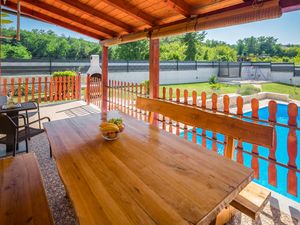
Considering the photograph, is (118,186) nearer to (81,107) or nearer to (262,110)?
(81,107)

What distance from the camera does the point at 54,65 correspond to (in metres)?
13.3

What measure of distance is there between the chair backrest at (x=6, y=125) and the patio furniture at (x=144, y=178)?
0.71 metres

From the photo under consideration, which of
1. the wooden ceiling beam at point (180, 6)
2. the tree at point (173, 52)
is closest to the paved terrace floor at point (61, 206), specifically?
the wooden ceiling beam at point (180, 6)

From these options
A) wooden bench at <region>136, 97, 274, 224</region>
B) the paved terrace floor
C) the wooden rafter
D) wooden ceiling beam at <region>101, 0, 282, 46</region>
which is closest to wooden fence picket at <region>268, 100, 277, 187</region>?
the paved terrace floor

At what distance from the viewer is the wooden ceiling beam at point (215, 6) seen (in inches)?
87.2

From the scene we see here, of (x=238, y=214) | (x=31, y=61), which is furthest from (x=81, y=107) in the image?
(x=31, y=61)

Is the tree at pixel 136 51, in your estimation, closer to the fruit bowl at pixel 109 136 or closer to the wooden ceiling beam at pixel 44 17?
the wooden ceiling beam at pixel 44 17

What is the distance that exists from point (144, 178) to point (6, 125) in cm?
191

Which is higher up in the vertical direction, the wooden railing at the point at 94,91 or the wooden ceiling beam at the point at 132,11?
the wooden ceiling beam at the point at 132,11

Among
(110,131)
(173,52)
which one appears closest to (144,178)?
(110,131)

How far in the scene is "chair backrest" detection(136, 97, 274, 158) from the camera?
5.44 feet

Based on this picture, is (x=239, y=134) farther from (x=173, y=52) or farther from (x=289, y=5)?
(x=173, y=52)

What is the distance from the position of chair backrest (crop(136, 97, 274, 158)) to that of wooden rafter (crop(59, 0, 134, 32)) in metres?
2.17

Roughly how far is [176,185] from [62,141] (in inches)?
44.0
